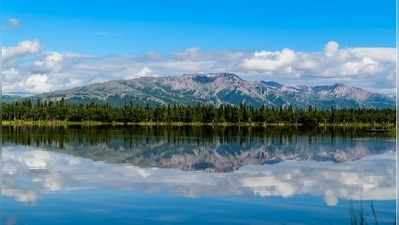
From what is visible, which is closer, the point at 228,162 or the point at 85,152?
the point at 228,162

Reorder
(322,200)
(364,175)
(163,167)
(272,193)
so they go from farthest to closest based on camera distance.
→ (163,167) → (364,175) → (272,193) → (322,200)

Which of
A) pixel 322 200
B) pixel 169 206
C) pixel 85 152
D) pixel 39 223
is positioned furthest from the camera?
pixel 85 152

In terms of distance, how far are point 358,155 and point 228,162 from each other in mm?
17535

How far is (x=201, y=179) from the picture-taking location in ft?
126

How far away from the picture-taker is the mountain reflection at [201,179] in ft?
105

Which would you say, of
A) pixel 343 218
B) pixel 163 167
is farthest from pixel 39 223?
pixel 163 167

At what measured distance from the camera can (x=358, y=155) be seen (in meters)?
62.7

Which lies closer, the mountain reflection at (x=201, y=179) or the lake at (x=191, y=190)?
the lake at (x=191, y=190)

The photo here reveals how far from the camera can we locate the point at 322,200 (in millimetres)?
29750

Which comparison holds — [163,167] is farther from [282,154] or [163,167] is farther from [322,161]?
[282,154]

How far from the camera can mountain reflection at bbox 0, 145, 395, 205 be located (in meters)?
32.1

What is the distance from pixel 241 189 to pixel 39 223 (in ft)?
43.7

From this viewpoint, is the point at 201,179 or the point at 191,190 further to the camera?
the point at 201,179

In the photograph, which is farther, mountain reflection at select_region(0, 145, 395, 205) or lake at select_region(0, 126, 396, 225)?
mountain reflection at select_region(0, 145, 395, 205)
